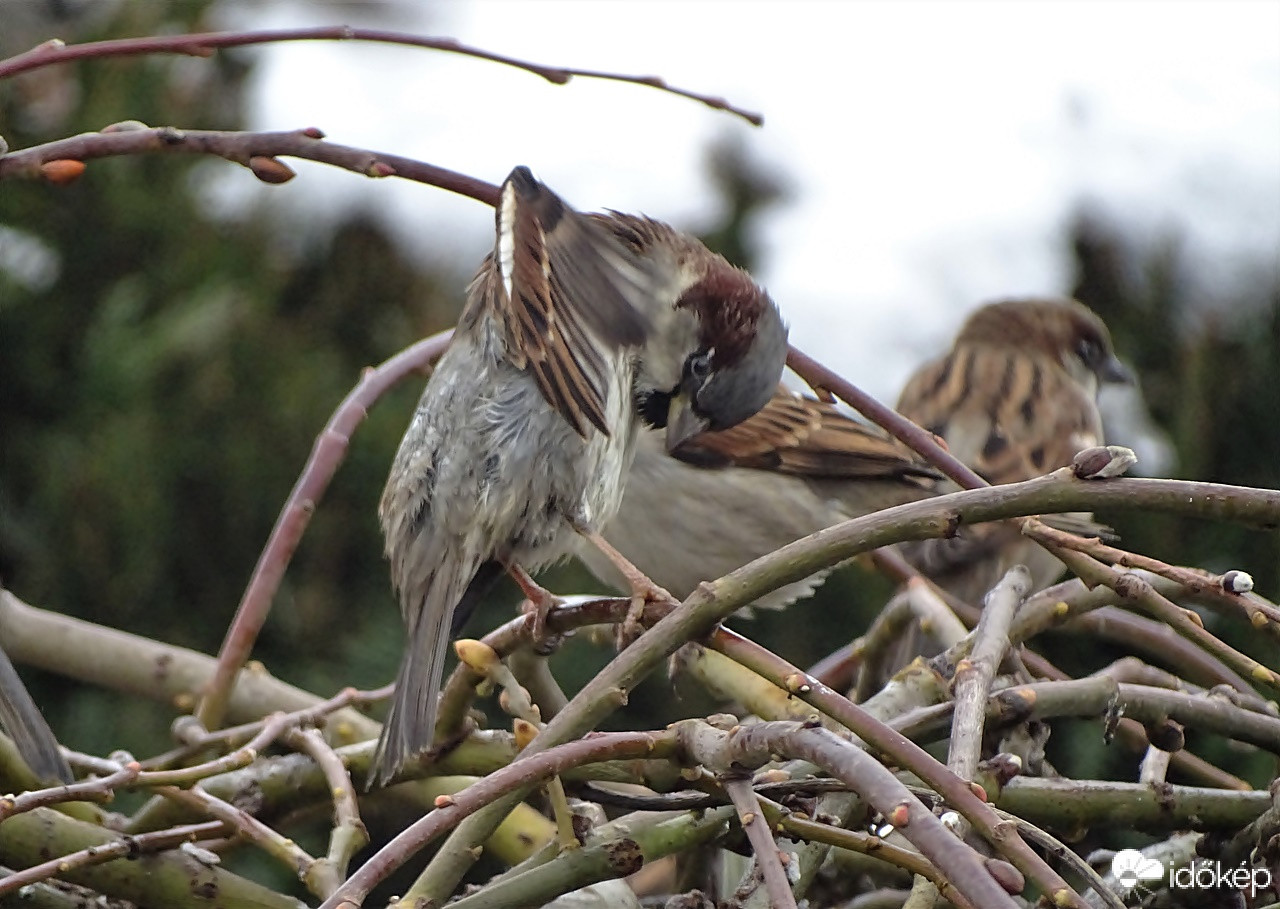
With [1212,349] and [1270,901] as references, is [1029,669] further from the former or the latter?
[1212,349]

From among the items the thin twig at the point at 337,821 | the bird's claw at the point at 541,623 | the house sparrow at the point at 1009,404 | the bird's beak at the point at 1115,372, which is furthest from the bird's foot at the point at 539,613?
the bird's beak at the point at 1115,372

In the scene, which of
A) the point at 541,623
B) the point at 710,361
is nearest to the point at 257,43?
the point at 541,623

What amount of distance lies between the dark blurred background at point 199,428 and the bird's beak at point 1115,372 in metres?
0.04

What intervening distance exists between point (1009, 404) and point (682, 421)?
5.56 feet

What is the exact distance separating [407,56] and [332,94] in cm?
63

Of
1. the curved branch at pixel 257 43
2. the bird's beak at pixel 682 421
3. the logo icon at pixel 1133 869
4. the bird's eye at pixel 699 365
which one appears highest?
the curved branch at pixel 257 43

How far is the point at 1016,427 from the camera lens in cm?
363

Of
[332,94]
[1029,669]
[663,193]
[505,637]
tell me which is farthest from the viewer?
[332,94]

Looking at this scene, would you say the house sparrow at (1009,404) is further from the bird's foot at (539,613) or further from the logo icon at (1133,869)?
the logo icon at (1133,869)

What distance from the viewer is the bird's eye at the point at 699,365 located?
2.20 meters

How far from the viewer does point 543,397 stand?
198 cm

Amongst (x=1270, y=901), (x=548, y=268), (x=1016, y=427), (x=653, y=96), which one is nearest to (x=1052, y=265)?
(x=1016, y=427)

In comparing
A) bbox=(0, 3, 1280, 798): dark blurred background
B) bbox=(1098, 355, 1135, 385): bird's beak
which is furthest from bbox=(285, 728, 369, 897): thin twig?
bbox=(1098, 355, 1135, 385): bird's beak

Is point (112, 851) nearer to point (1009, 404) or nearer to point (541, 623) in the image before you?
point (541, 623)
